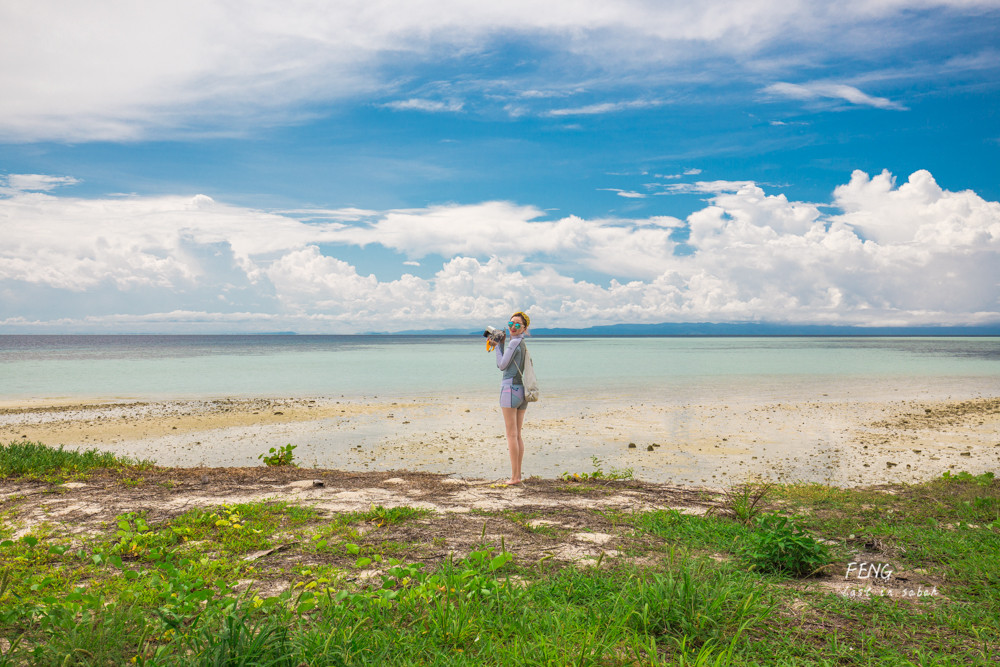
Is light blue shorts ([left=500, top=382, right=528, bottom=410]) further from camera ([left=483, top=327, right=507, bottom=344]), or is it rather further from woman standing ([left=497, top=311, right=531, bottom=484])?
camera ([left=483, top=327, right=507, bottom=344])

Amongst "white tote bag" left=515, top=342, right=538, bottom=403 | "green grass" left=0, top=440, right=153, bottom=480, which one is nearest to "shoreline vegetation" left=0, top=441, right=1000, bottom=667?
"green grass" left=0, top=440, right=153, bottom=480

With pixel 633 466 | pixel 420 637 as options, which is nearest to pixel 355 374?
pixel 633 466

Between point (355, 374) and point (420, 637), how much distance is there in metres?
39.9

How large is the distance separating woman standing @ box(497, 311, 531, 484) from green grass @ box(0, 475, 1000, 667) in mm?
3276

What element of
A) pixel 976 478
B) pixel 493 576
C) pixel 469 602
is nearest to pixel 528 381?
pixel 493 576

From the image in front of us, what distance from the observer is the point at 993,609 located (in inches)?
173

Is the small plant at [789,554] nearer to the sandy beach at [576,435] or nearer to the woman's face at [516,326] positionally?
the woman's face at [516,326]

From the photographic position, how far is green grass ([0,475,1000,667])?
358cm

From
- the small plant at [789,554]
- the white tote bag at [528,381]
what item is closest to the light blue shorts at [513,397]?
the white tote bag at [528,381]

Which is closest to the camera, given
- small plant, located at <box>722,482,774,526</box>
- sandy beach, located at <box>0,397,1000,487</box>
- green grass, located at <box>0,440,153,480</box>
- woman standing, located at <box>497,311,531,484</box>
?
small plant, located at <box>722,482,774,526</box>

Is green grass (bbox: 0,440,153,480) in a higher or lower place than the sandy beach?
higher

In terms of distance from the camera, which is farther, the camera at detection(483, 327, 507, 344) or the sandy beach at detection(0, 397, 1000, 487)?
the sandy beach at detection(0, 397, 1000, 487)

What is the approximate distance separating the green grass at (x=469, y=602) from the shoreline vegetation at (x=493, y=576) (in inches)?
0.8

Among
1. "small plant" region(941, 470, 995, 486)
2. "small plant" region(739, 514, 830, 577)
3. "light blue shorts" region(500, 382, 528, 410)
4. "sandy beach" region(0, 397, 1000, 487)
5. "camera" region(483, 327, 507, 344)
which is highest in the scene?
"camera" region(483, 327, 507, 344)
